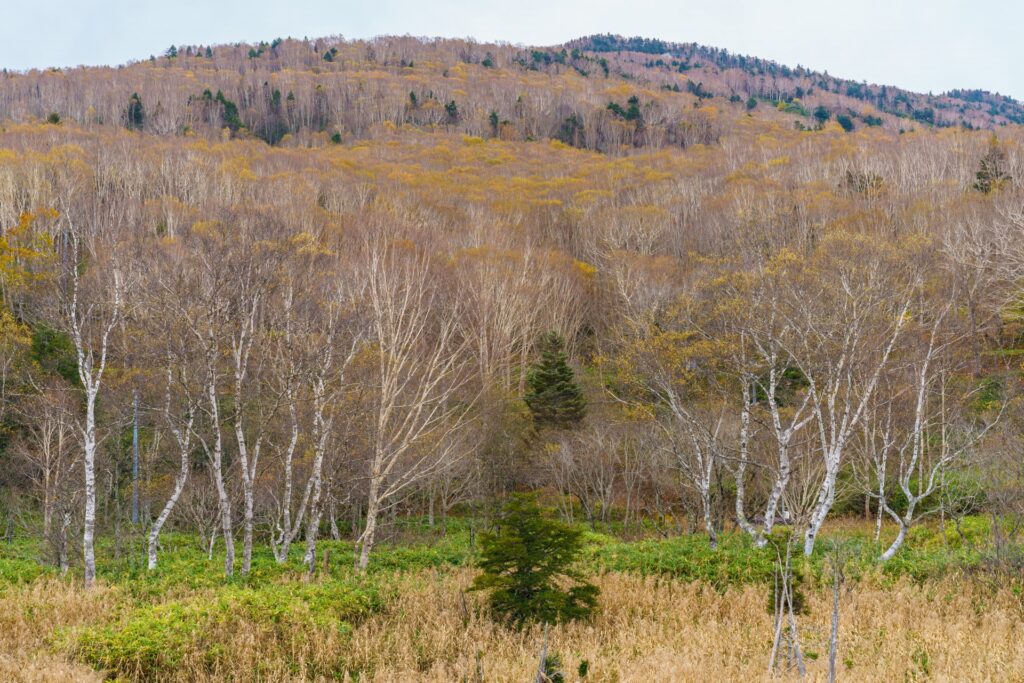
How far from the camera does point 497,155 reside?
81.0 meters

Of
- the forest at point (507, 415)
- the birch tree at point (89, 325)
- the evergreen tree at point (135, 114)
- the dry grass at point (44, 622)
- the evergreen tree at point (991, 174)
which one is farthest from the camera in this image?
the evergreen tree at point (135, 114)

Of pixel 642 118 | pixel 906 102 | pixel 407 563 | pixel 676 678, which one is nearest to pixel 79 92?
pixel 642 118

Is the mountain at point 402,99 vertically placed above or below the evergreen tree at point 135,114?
above

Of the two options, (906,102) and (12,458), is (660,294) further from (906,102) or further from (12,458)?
(906,102)

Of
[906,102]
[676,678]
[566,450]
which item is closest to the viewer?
[676,678]

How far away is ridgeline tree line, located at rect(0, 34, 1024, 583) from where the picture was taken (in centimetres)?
1471

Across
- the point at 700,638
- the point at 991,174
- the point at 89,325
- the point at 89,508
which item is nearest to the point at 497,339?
the point at 89,325

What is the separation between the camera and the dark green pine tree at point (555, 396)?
28625 mm

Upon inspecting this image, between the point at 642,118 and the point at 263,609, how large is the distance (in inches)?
4097

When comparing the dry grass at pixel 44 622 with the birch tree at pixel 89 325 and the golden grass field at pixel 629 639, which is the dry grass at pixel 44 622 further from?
the birch tree at pixel 89 325

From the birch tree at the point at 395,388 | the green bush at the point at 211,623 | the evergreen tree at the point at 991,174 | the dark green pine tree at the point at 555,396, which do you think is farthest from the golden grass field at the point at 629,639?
the evergreen tree at the point at 991,174

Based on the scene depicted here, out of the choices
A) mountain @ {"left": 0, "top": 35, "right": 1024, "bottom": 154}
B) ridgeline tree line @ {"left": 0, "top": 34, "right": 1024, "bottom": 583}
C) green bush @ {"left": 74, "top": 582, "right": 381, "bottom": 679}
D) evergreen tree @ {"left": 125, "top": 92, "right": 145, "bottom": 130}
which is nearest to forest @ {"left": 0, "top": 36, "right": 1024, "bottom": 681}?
green bush @ {"left": 74, "top": 582, "right": 381, "bottom": 679}

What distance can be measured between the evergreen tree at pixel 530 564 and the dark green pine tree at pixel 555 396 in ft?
59.5

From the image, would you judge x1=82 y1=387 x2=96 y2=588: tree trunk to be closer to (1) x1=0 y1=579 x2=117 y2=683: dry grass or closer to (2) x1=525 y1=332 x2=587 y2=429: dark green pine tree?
(1) x1=0 y1=579 x2=117 y2=683: dry grass
